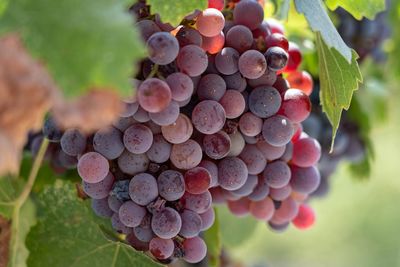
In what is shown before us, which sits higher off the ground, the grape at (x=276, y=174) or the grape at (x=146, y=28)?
the grape at (x=146, y=28)

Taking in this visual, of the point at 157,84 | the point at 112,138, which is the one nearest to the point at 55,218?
the point at 112,138

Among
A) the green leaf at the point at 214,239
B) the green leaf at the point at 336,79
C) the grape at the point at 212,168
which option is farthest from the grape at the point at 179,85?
the green leaf at the point at 214,239

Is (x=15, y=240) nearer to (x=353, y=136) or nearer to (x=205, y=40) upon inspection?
(x=205, y=40)

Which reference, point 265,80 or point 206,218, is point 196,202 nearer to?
point 206,218

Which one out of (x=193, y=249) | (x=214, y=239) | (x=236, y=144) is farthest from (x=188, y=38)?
(x=214, y=239)

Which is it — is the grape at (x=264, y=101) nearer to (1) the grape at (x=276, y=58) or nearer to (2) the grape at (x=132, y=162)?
(1) the grape at (x=276, y=58)

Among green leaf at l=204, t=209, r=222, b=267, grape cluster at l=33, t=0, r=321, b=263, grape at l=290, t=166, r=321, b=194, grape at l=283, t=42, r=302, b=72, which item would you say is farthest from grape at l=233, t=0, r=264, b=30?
green leaf at l=204, t=209, r=222, b=267
